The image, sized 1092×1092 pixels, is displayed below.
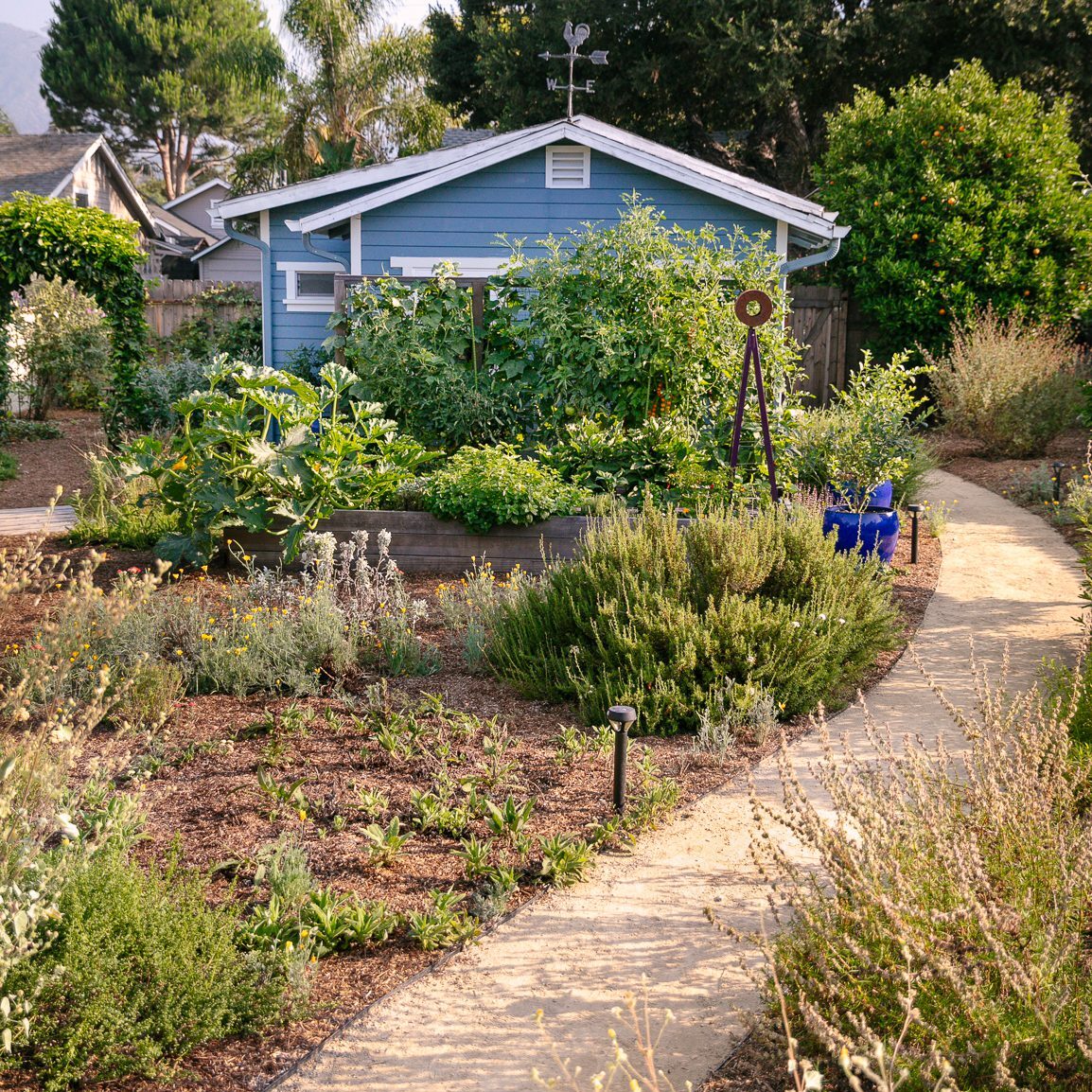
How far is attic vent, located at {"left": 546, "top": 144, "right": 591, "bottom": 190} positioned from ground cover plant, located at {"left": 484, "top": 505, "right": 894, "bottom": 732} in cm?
902

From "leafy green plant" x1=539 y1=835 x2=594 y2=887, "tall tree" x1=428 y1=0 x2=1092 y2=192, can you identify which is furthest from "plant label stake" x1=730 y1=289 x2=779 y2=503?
"tall tree" x1=428 y1=0 x2=1092 y2=192

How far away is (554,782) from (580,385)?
532cm

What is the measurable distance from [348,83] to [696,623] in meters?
28.7

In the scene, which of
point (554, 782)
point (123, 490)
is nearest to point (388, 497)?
point (123, 490)

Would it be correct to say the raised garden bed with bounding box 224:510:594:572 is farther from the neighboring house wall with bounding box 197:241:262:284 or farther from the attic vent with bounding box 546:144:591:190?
the neighboring house wall with bounding box 197:241:262:284

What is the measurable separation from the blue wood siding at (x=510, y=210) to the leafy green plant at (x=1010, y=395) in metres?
3.25

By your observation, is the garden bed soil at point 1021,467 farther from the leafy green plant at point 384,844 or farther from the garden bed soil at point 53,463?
the garden bed soil at point 53,463

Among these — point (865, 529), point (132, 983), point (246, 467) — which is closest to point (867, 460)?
point (865, 529)

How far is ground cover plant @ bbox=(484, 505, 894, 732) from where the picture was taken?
5344 mm

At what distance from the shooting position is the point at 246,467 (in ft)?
25.4

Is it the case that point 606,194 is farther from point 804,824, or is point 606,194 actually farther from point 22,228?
point 804,824

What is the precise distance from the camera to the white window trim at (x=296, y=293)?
15241 millimetres

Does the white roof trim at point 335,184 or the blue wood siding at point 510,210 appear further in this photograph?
the white roof trim at point 335,184

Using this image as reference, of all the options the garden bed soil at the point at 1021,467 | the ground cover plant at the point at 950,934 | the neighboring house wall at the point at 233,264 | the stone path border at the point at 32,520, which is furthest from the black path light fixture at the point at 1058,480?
the neighboring house wall at the point at 233,264
